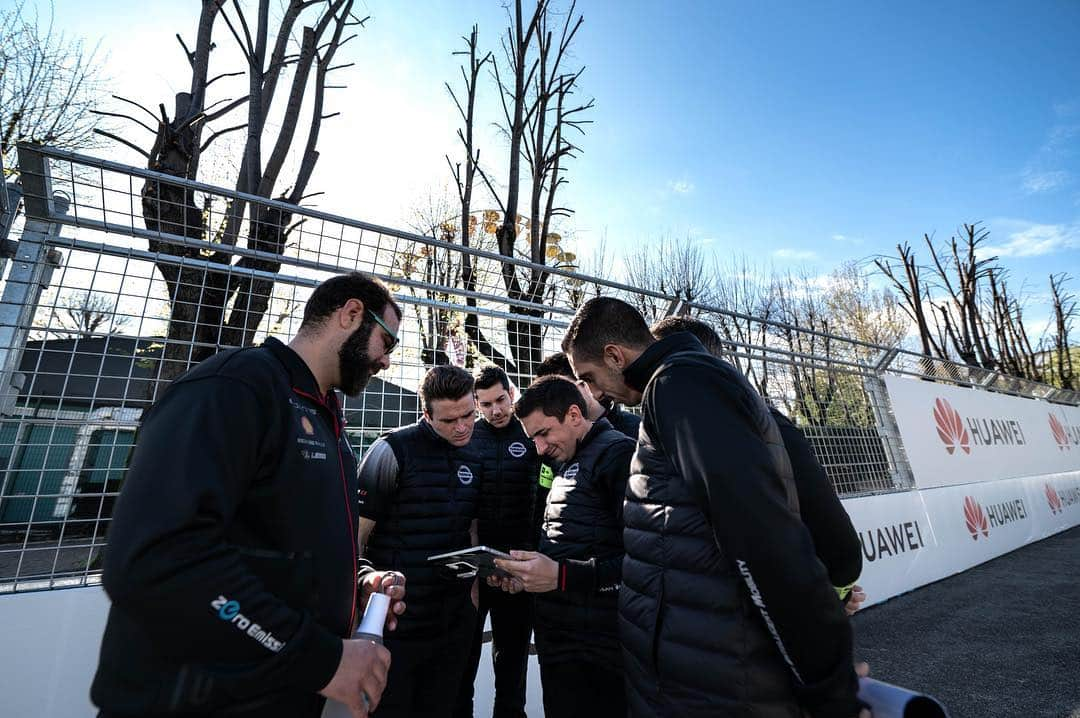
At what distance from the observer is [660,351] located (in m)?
1.73

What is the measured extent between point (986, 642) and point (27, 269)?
22.6 feet

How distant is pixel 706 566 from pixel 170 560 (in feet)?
4.36

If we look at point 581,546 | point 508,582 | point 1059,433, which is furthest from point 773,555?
point 1059,433

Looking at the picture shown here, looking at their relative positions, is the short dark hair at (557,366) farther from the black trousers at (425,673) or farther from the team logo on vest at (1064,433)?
the team logo on vest at (1064,433)

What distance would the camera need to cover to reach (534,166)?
37.0 feet

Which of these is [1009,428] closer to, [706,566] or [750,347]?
[750,347]

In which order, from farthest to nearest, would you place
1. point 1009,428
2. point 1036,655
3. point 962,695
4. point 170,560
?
point 1009,428, point 1036,655, point 962,695, point 170,560

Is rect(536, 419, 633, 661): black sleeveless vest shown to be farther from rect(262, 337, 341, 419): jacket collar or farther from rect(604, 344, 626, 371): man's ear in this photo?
rect(262, 337, 341, 419): jacket collar

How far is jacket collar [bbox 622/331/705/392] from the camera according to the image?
171cm

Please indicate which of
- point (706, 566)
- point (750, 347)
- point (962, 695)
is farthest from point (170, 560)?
point (750, 347)

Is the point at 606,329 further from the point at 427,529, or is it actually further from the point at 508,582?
the point at 427,529

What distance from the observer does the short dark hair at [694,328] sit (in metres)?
2.23

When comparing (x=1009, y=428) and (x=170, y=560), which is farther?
(x=1009, y=428)

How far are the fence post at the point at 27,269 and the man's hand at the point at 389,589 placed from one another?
1.77m
